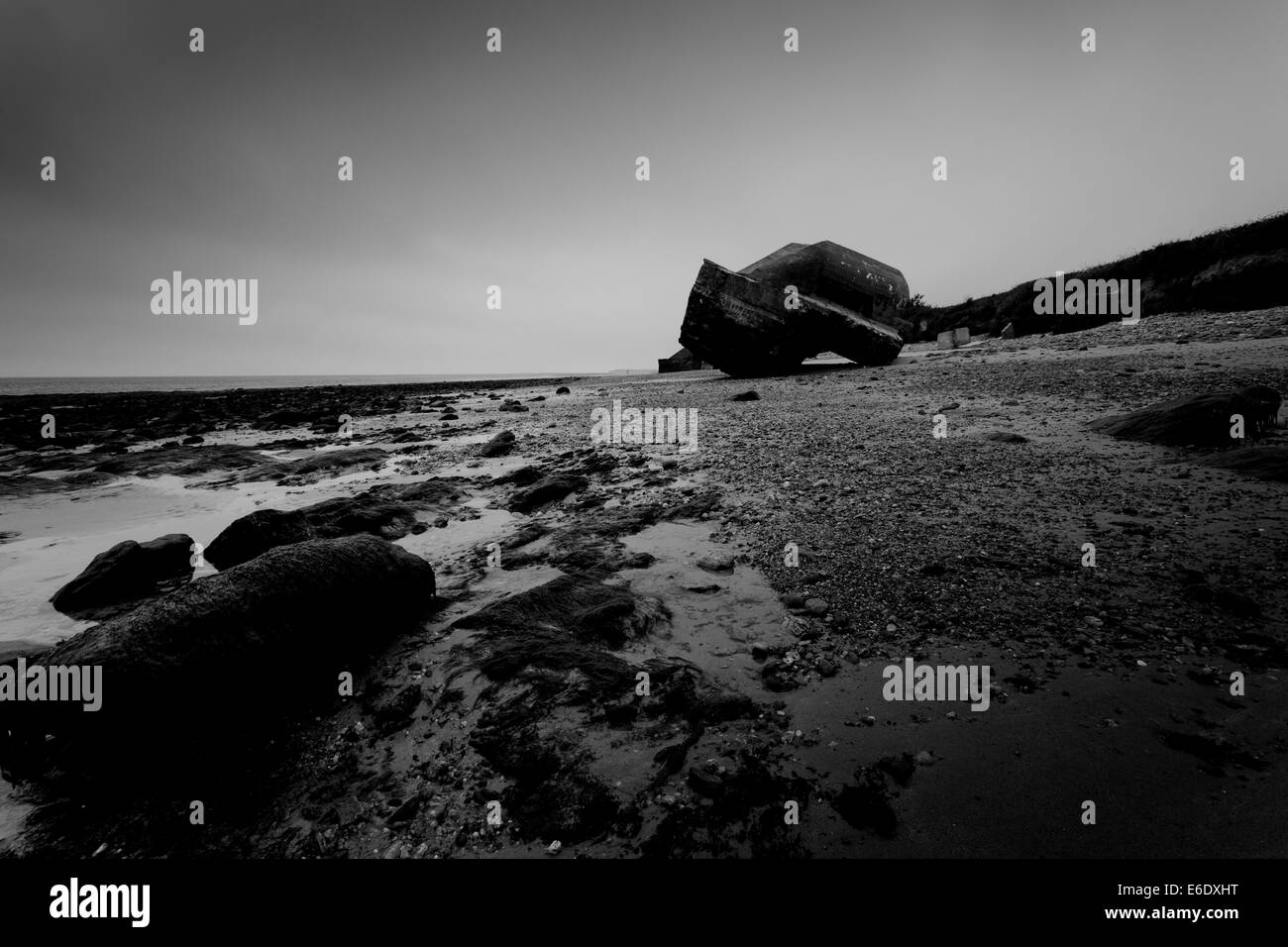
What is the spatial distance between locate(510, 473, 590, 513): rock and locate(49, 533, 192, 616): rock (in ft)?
11.2

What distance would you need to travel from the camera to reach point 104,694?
239cm

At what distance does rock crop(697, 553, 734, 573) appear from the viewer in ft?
13.8

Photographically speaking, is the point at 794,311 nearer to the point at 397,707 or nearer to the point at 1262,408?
the point at 1262,408

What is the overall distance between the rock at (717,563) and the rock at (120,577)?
198 inches

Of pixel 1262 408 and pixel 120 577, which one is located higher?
pixel 1262 408

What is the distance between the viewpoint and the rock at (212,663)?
2.38 metres

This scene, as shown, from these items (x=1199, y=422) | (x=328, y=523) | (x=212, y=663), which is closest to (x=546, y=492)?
(x=328, y=523)

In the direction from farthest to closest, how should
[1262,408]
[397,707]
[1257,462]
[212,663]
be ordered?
1. [1262,408]
2. [1257,462]
3. [397,707]
4. [212,663]

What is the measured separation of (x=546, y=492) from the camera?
6770 mm

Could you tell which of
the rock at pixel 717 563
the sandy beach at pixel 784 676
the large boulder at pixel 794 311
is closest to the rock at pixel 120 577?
the sandy beach at pixel 784 676

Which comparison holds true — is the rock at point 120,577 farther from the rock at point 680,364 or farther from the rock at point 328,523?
the rock at point 680,364

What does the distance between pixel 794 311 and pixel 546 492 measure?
1502 centimetres

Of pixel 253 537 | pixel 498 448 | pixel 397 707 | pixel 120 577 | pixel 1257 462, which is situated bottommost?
pixel 397 707
